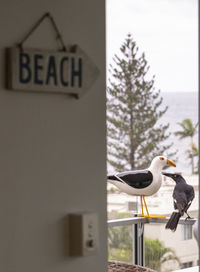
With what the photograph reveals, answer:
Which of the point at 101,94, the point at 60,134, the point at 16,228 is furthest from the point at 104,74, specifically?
the point at 16,228

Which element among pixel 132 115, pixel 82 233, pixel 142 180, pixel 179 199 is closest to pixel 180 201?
pixel 179 199

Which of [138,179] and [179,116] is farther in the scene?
[179,116]

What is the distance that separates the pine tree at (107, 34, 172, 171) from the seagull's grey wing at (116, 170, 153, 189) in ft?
31.9

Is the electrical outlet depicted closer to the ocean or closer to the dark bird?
the dark bird

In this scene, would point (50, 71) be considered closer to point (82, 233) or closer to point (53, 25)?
point (53, 25)

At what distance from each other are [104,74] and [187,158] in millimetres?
12764

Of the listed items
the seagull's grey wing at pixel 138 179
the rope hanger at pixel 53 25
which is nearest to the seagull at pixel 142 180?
the seagull's grey wing at pixel 138 179

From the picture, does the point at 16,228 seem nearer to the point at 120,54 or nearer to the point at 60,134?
the point at 60,134

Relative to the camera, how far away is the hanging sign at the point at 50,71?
763mm

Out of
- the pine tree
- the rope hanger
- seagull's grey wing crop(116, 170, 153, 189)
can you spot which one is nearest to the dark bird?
seagull's grey wing crop(116, 170, 153, 189)

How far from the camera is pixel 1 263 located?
751mm

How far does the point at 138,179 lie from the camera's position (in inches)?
91.6

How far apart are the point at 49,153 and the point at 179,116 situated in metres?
13.5

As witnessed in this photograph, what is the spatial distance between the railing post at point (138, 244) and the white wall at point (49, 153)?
4.48 ft
